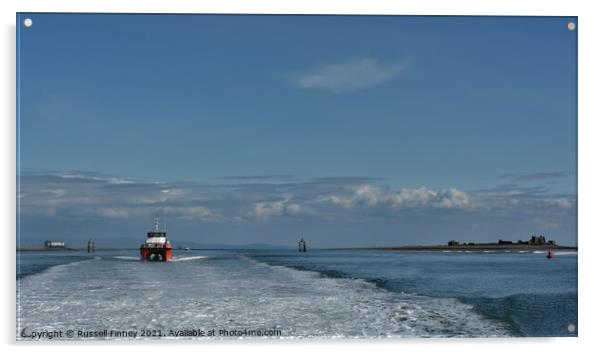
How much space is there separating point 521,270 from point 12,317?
63.0 feet

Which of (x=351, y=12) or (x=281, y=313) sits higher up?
(x=351, y=12)

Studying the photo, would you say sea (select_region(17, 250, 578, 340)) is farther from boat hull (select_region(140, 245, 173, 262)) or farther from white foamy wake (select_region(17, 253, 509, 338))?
boat hull (select_region(140, 245, 173, 262))

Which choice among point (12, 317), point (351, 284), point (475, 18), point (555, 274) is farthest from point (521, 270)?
point (12, 317)

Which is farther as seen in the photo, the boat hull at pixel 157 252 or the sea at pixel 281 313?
the boat hull at pixel 157 252

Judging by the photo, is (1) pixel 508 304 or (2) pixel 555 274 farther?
(2) pixel 555 274

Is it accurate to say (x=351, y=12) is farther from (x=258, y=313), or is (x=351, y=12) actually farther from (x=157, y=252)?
(x=157, y=252)

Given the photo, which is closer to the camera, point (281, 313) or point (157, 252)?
point (281, 313)

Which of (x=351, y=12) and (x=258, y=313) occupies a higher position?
(x=351, y=12)

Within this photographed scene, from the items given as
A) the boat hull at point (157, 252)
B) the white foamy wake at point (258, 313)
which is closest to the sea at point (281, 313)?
the white foamy wake at point (258, 313)

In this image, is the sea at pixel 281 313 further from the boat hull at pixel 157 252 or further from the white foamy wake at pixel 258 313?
the boat hull at pixel 157 252

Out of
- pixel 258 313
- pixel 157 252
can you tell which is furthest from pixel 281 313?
pixel 157 252
